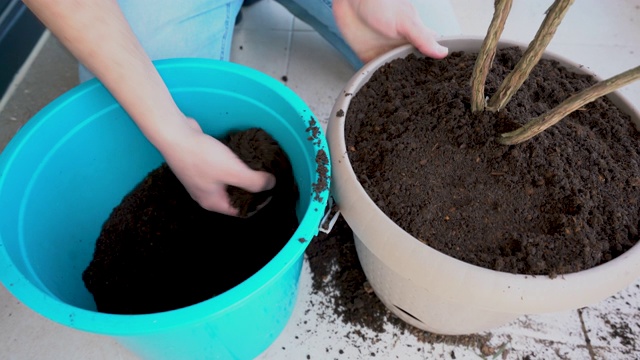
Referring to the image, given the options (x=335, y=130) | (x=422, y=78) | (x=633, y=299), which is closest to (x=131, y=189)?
(x=335, y=130)

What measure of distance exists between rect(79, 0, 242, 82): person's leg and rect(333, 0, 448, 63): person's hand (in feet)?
0.93

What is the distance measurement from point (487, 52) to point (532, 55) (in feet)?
0.19

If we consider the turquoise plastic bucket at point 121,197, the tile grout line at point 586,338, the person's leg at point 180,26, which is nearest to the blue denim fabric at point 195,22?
the person's leg at point 180,26

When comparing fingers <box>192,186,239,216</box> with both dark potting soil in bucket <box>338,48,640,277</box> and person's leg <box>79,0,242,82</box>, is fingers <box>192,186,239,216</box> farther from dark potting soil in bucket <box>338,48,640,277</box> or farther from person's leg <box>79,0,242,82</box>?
person's leg <box>79,0,242,82</box>

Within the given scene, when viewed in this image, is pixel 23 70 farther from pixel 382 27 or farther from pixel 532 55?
pixel 532 55

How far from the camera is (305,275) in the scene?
96 centimetres

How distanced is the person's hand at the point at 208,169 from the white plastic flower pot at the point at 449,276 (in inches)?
6.5

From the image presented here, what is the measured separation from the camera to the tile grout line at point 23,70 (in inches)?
47.8

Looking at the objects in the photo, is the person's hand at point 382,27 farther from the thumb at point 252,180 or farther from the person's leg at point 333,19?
the thumb at point 252,180

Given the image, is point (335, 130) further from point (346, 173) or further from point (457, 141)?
point (457, 141)

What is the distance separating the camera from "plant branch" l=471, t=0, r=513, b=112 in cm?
58

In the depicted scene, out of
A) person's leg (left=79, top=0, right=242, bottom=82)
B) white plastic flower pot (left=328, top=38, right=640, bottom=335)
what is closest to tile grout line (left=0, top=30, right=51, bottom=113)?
person's leg (left=79, top=0, right=242, bottom=82)

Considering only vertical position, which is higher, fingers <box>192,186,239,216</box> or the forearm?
the forearm

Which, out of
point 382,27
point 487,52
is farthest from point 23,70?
point 487,52
